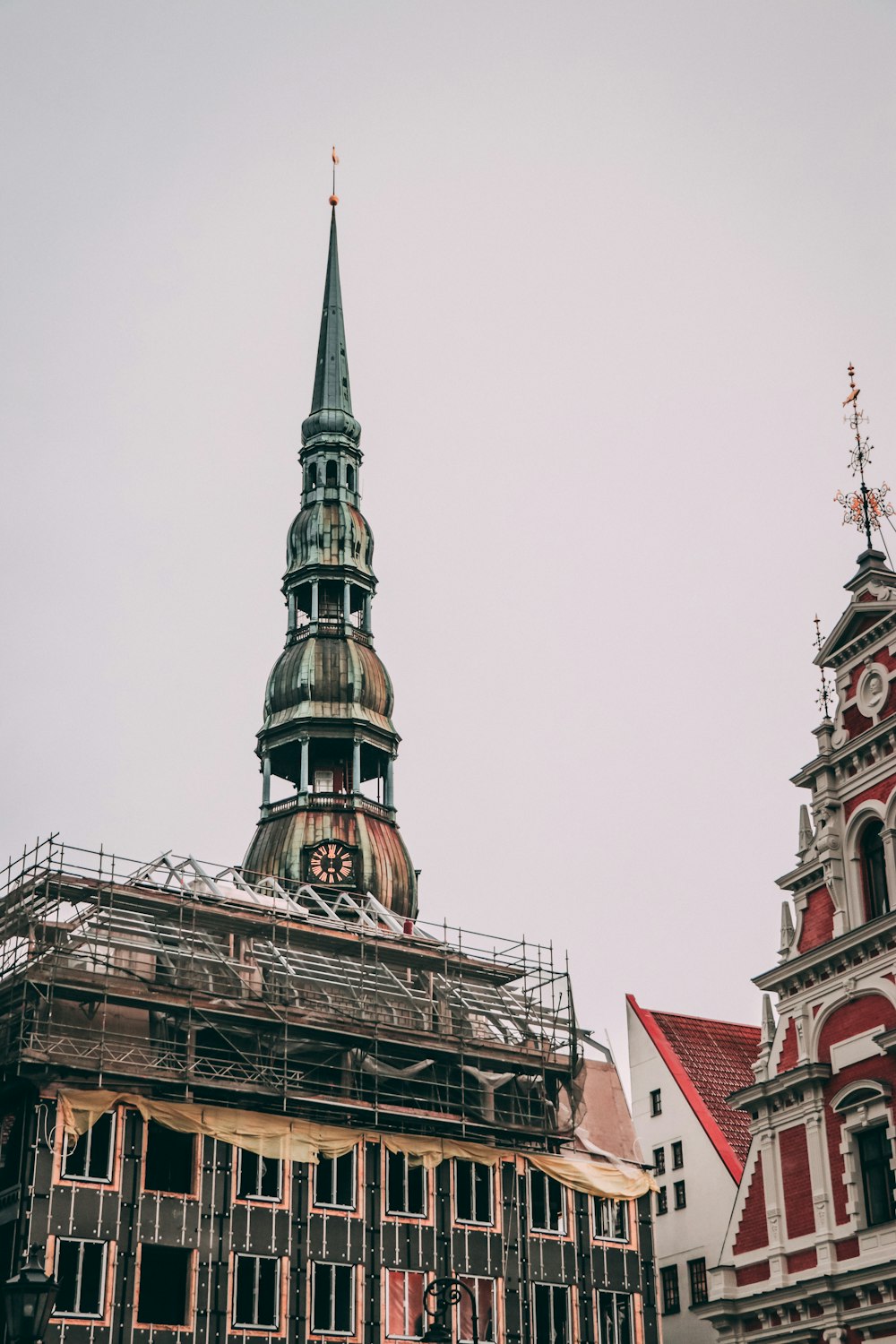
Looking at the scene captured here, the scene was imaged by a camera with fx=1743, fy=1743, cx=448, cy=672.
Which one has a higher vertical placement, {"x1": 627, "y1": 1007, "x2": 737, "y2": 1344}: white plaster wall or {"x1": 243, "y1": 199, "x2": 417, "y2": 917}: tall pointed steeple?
{"x1": 243, "y1": 199, "x2": 417, "y2": 917}: tall pointed steeple

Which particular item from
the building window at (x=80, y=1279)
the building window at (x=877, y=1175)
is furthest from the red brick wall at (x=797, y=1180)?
the building window at (x=80, y=1279)

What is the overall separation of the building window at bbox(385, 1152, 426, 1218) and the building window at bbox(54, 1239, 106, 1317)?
10.5 metres

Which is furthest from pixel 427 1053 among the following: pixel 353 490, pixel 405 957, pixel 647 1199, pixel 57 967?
pixel 353 490

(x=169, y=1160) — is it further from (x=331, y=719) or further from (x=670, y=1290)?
(x=331, y=719)

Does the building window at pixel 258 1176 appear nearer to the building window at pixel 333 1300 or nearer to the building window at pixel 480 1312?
the building window at pixel 333 1300

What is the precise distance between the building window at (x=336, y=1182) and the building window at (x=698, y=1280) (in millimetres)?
15388

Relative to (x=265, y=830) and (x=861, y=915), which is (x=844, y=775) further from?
(x=265, y=830)

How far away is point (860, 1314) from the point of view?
44375 millimetres

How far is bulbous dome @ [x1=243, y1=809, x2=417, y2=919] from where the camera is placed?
258ft

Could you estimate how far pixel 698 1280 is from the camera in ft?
213

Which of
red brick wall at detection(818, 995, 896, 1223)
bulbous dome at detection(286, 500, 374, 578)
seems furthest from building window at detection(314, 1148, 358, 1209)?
bulbous dome at detection(286, 500, 374, 578)

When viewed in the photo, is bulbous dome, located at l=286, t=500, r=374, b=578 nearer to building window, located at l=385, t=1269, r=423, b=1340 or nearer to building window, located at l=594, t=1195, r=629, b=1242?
building window, located at l=594, t=1195, r=629, b=1242

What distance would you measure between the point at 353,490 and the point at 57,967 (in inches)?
1660

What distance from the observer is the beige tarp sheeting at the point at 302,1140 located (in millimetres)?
52875
